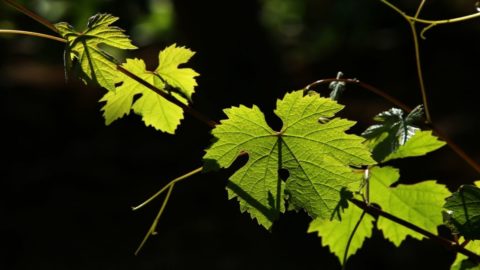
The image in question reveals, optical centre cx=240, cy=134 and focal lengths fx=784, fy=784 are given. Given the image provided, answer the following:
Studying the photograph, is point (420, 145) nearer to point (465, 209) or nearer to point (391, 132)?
point (391, 132)

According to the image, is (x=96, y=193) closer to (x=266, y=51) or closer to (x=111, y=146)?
(x=111, y=146)

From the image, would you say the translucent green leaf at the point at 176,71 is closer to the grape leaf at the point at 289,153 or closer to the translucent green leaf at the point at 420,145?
the grape leaf at the point at 289,153

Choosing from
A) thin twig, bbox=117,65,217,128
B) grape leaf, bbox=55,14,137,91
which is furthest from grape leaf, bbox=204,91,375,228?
grape leaf, bbox=55,14,137,91

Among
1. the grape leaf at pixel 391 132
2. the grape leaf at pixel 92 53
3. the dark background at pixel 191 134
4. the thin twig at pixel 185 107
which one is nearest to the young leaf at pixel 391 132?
the grape leaf at pixel 391 132

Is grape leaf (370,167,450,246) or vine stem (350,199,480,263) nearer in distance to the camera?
vine stem (350,199,480,263)

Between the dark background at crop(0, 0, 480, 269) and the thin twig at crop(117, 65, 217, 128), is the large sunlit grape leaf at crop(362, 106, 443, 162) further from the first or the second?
the dark background at crop(0, 0, 480, 269)

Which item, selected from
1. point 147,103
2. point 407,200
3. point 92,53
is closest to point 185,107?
point 92,53
